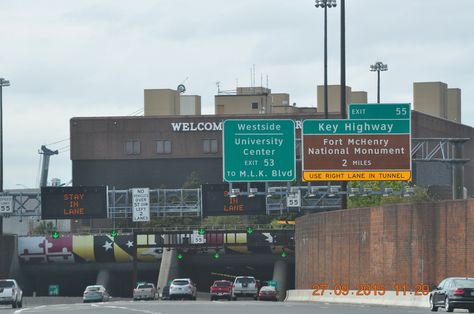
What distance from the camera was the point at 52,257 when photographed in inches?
4437

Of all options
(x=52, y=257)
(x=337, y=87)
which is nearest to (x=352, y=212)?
(x=52, y=257)

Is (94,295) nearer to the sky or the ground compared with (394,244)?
nearer to the ground

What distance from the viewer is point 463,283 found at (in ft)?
155

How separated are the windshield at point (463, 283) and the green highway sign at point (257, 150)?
15562mm

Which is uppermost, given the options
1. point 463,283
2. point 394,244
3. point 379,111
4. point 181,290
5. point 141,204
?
point 379,111

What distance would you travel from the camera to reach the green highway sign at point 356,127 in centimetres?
5925

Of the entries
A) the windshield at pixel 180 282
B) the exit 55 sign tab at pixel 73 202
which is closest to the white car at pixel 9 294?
the exit 55 sign tab at pixel 73 202

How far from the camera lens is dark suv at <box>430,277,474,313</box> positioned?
4672 cm

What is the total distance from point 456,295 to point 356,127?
46.0ft

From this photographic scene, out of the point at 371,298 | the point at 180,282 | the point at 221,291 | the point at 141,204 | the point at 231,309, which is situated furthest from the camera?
the point at 141,204

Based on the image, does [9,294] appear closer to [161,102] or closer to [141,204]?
[141,204]

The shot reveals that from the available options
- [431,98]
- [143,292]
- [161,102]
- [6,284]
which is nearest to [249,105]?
[161,102]

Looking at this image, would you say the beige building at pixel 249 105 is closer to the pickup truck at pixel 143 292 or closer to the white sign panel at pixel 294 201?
the pickup truck at pixel 143 292

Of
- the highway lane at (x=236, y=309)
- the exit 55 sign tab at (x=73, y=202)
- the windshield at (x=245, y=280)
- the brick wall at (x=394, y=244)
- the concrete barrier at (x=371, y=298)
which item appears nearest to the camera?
the highway lane at (x=236, y=309)
